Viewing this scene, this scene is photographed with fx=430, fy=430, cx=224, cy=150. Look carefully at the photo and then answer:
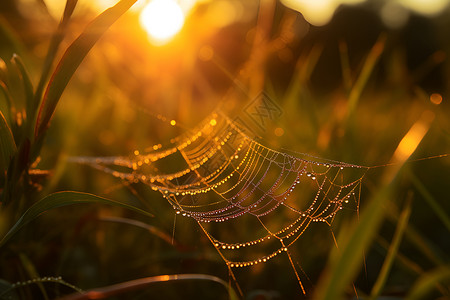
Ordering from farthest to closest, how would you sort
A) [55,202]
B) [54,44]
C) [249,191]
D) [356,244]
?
[249,191]
[54,44]
[55,202]
[356,244]

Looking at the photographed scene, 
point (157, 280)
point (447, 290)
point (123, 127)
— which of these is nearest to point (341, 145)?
point (447, 290)

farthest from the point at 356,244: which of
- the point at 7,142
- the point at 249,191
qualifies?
the point at 249,191

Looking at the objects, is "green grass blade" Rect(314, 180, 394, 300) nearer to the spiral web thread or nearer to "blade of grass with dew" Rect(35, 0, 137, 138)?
"blade of grass with dew" Rect(35, 0, 137, 138)

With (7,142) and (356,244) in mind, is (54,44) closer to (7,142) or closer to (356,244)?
(7,142)

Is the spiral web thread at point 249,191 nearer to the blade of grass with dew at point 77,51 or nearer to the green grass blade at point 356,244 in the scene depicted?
the blade of grass with dew at point 77,51

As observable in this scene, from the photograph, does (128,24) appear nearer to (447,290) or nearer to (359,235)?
(447,290)

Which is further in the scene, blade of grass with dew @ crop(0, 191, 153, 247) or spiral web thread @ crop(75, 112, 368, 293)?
spiral web thread @ crop(75, 112, 368, 293)

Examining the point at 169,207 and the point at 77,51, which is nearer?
the point at 77,51

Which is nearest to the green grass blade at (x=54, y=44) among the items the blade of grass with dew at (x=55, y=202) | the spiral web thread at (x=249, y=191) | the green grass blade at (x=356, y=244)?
the blade of grass with dew at (x=55, y=202)

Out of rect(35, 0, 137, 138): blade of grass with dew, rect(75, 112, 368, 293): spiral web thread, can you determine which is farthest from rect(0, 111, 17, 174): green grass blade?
rect(75, 112, 368, 293): spiral web thread
